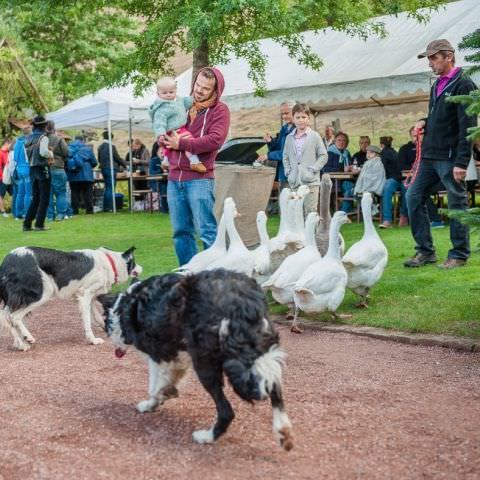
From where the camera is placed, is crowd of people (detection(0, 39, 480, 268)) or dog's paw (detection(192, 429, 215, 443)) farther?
crowd of people (detection(0, 39, 480, 268))

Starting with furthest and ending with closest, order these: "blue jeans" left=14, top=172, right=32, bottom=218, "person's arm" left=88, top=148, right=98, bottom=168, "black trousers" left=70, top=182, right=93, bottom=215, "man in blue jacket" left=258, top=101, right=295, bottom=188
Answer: "black trousers" left=70, top=182, right=93, bottom=215 < "person's arm" left=88, top=148, right=98, bottom=168 < "blue jeans" left=14, top=172, right=32, bottom=218 < "man in blue jacket" left=258, top=101, right=295, bottom=188

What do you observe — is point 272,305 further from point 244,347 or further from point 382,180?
point 382,180

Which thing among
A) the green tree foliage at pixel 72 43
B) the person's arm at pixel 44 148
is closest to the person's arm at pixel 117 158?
the person's arm at pixel 44 148

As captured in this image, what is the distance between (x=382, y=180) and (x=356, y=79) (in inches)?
81.4

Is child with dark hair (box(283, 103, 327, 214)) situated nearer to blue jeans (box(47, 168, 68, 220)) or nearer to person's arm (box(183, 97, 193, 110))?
Answer: person's arm (box(183, 97, 193, 110))

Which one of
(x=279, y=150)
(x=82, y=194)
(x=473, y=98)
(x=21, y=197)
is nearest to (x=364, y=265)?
(x=473, y=98)

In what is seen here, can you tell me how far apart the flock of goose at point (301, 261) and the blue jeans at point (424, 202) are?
113 centimetres

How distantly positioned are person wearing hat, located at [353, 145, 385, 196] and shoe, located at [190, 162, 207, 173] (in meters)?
8.56

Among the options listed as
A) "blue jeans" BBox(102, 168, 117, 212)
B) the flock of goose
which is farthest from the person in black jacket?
the flock of goose

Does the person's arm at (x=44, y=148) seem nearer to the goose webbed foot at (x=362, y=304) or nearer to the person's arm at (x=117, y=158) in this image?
the person's arm at (x=117, y=158)

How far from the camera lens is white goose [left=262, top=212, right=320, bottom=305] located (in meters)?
7.30

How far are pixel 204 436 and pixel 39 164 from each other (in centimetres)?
1300

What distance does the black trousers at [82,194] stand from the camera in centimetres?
2286

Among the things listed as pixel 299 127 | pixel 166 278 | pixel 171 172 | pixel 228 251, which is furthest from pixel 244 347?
pixel 299 127
